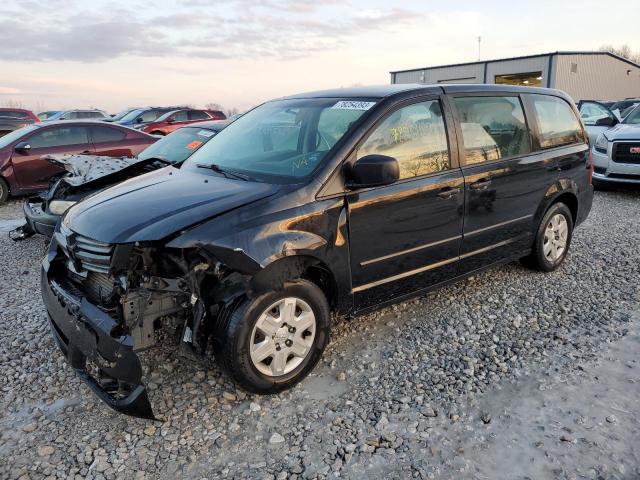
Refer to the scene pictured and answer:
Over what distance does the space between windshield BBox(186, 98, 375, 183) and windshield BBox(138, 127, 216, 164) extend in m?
2.91

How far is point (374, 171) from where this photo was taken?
311 centimetres

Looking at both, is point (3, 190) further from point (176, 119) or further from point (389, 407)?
point (176, 119)

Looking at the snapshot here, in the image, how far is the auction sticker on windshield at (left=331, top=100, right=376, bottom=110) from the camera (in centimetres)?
351

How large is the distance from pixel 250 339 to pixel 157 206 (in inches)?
37.7

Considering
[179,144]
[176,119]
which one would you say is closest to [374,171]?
[179,144]

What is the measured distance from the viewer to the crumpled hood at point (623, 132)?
8.83 meters

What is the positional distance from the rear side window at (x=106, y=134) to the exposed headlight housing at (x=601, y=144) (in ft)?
30.2

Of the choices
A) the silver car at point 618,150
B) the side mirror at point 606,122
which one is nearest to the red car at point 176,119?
the side mirror at point 606,122

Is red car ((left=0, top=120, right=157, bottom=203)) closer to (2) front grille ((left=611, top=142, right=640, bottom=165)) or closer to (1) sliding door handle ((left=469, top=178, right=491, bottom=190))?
(1) sliding door handle ((left=469, top=178, right=491, bottom=190))

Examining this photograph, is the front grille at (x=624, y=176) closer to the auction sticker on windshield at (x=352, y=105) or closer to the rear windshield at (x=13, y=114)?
the auction sticker on windshield at (x=352, y=105)

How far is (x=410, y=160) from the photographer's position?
3604 millimetres

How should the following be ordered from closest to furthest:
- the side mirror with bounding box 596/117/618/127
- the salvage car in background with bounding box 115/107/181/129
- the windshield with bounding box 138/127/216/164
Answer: the windshield with bounding box 138/127/216/164, the side mirror with bounding box 596/117/618/127, the salvage car in background with bounding box 115/107/181/129

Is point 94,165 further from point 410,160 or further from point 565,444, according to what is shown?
point 565,444

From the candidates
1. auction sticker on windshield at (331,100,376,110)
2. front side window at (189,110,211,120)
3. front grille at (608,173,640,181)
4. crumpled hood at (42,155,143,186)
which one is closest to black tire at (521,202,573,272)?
auction sticker on windshield at (331,100,376,110)
